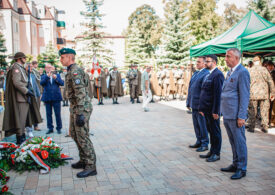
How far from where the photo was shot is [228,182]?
400cm

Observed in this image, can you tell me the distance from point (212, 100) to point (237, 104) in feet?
2.86

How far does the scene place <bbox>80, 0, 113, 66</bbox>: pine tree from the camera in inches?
1110

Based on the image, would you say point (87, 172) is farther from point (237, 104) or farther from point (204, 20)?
point (204, 20)

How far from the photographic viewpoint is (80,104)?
409 cm

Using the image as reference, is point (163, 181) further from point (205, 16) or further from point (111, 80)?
point (205, 16)

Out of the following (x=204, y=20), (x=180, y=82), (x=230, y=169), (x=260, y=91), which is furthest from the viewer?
(x=204, y=20)

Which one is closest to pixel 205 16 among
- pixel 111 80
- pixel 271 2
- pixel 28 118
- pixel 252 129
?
pixel 271 2

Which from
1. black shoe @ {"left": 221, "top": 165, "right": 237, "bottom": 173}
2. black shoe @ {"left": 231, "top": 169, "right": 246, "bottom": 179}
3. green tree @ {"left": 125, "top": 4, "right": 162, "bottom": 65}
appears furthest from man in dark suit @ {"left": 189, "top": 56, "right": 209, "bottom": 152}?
green tree @ {"left": 125, "top": 4, "right": 162, "bottom": 65}

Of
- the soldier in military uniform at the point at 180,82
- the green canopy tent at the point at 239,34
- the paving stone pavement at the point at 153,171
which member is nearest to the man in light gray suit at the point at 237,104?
the paving stone pavement at the point at 153,171

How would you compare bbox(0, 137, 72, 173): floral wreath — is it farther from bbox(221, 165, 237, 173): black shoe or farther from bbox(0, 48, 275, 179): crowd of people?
bbox(221, 165, 237, 173): black shoe

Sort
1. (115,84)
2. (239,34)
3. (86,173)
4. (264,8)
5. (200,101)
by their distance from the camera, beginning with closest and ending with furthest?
1. (86,173)
2. (200,101)
3. (239,34)
4. (115,84)
5. (264,8)

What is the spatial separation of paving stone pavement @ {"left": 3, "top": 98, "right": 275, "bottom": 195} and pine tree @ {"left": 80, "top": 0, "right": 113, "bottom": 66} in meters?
22.6

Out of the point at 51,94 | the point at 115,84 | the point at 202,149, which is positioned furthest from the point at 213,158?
the point at 115,84

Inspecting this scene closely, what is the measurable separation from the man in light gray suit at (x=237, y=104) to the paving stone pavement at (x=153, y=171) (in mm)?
404
